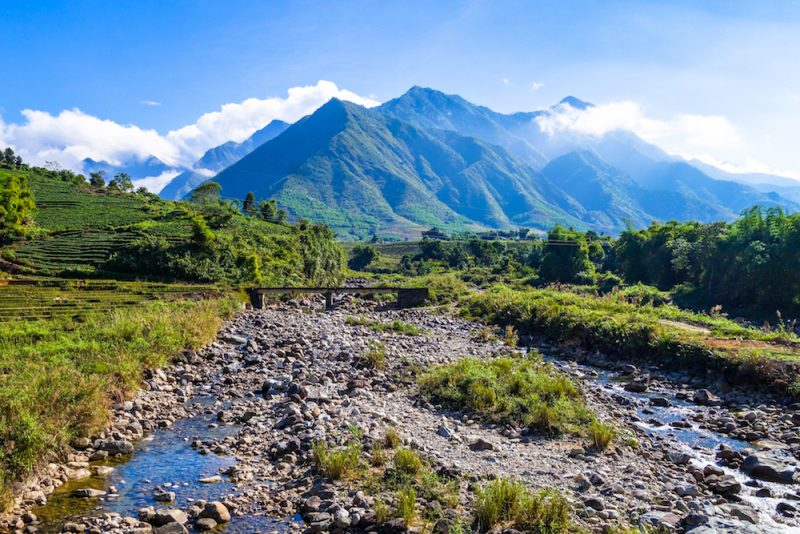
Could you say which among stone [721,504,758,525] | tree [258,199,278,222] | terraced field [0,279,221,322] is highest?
tree [258,199,278,222]

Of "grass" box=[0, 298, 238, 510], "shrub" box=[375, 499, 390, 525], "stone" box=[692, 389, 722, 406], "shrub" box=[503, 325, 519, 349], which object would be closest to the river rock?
"stone" box=[692, 389, 722, 406]

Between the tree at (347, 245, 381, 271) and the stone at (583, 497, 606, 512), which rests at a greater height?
the tree at (347, 245, 381, 271)

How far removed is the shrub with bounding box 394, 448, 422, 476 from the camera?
15.2 meters

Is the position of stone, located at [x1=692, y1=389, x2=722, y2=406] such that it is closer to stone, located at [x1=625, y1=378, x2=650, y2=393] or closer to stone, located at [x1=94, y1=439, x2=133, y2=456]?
stone, located at [x1=625, y1=378, x2=650, y2=393]

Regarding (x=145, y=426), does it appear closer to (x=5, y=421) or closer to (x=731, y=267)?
Result: (x=5, y=421)

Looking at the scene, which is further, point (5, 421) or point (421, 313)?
point (421, 313)

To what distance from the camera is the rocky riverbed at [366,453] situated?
1333cm

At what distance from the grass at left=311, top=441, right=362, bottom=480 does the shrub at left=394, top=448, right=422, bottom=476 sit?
1202mm

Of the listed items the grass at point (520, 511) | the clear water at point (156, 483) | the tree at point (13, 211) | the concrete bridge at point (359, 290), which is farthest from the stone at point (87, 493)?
the tree at point (13, 211)

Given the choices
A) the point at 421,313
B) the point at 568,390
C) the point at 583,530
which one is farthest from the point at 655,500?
the point at 421,313

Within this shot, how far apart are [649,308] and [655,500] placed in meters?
36.0

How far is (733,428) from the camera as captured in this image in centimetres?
2198

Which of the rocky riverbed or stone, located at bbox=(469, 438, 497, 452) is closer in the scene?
the rocky riverbed

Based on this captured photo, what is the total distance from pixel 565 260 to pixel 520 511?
3394 inches
